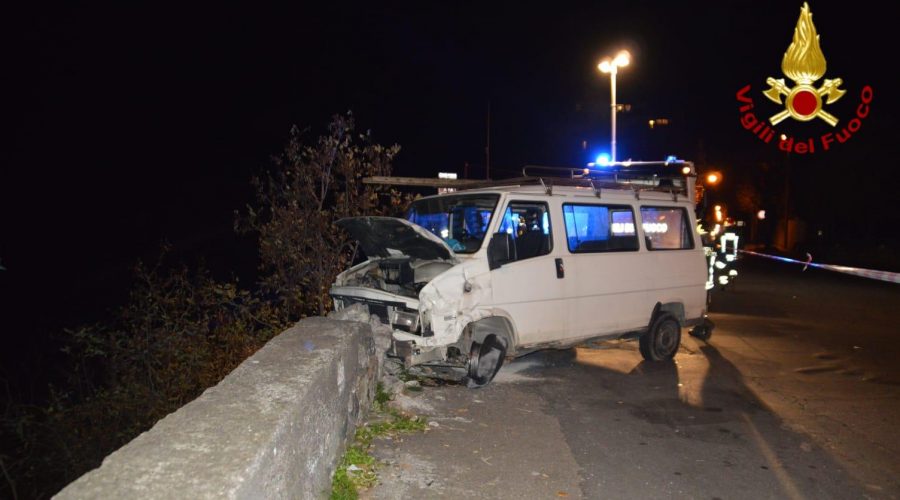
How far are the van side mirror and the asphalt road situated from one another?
1443 mm

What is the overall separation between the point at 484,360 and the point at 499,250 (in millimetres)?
1214

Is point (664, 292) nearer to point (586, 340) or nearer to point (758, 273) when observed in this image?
point (586, 340)

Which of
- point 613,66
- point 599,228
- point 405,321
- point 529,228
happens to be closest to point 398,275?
point 405,321

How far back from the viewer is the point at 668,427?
5664mm

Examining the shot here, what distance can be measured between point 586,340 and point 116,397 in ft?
17.8

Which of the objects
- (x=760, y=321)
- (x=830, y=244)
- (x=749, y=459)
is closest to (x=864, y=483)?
(x=749, y=459)

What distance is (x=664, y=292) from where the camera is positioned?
810 cm

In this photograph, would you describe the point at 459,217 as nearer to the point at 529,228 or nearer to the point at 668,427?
the point at 529,228

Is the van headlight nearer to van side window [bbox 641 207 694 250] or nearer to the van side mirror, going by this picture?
the van side mirror

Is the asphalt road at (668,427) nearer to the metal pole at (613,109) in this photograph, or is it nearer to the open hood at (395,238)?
the open hood at (395,238)

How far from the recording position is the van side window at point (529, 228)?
21.7 ft

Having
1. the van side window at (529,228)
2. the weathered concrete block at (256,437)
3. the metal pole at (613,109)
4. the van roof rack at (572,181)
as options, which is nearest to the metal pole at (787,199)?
the metal pole at (613,109)

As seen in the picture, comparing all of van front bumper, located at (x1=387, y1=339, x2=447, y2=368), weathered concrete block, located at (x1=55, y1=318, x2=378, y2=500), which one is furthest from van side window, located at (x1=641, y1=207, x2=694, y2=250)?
weathered concrete block, located at (x1=55, y1=318, x2=378, y2=500)

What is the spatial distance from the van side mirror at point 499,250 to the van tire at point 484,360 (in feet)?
2.69
